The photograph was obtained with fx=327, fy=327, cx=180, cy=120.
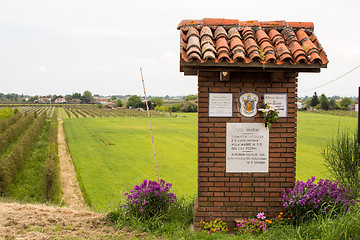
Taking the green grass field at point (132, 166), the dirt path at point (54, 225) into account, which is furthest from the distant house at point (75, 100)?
the dirt path at point (54, 225)

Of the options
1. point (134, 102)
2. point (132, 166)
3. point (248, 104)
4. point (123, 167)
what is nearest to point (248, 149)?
point (248, 104)

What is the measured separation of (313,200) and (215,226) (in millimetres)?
1587

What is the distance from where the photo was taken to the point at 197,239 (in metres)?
4.82

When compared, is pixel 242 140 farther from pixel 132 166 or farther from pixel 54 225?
pixel 132 166

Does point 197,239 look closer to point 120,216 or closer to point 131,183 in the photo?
point 120,216

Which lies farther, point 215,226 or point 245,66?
point 215,226

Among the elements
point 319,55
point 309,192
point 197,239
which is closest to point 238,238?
point 197,239

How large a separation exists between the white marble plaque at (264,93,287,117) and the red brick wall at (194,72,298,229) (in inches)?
2.6

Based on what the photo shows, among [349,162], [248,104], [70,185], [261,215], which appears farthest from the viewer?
[70,185]

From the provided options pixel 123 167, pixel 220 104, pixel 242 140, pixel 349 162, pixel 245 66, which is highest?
pixel 245 66

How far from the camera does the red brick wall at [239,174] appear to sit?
5.39 m

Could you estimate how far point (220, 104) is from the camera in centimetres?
537

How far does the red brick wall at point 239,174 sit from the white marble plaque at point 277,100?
0.22ft

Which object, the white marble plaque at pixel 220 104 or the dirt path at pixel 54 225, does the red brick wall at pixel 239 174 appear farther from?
the dirt path at pixel 54 225
